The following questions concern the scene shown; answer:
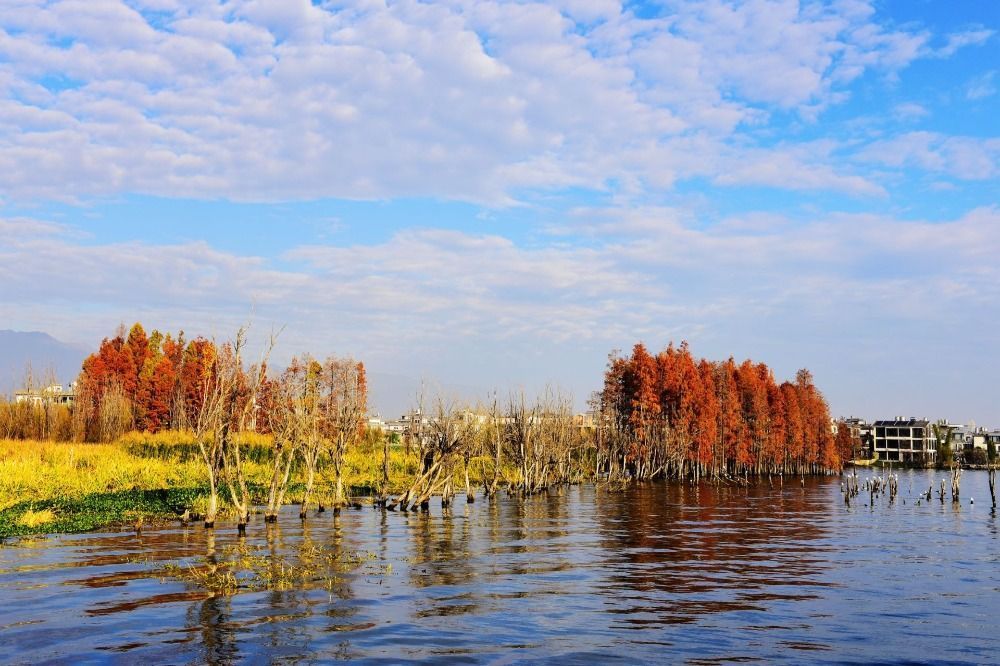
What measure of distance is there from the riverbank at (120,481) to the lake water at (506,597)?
4337 millimetres

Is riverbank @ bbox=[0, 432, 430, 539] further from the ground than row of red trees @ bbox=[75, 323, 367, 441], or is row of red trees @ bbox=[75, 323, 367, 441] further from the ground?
row of red trees @ bbox=[75, 323, 367, 441]

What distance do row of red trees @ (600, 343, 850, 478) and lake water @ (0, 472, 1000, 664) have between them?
3856 cm

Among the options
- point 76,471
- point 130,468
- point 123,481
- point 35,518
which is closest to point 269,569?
point 35,518

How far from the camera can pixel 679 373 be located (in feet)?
310

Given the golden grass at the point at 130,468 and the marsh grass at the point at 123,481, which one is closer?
the marsh grass at the point at 123,481

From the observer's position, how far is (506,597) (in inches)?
878

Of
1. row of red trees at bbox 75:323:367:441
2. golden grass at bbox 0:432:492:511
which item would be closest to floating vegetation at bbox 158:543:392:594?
golden grass at bbox 0:432:492:511

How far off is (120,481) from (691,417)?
63.7 m

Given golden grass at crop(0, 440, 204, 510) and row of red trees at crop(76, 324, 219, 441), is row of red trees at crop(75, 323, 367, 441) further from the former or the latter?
golden grass at crop(0, 440, 204, 510)

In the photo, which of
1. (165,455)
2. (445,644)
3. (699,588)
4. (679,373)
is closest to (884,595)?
(699,588)

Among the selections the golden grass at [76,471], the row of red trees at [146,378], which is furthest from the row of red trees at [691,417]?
the row of red trees at [146,378]

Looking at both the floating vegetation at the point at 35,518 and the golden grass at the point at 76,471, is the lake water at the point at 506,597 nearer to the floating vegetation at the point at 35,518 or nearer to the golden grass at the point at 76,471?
the floating vegetation at the point at 35,518

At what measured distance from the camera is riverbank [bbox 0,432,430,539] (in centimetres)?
3547

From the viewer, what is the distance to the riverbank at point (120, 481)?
35469mm
